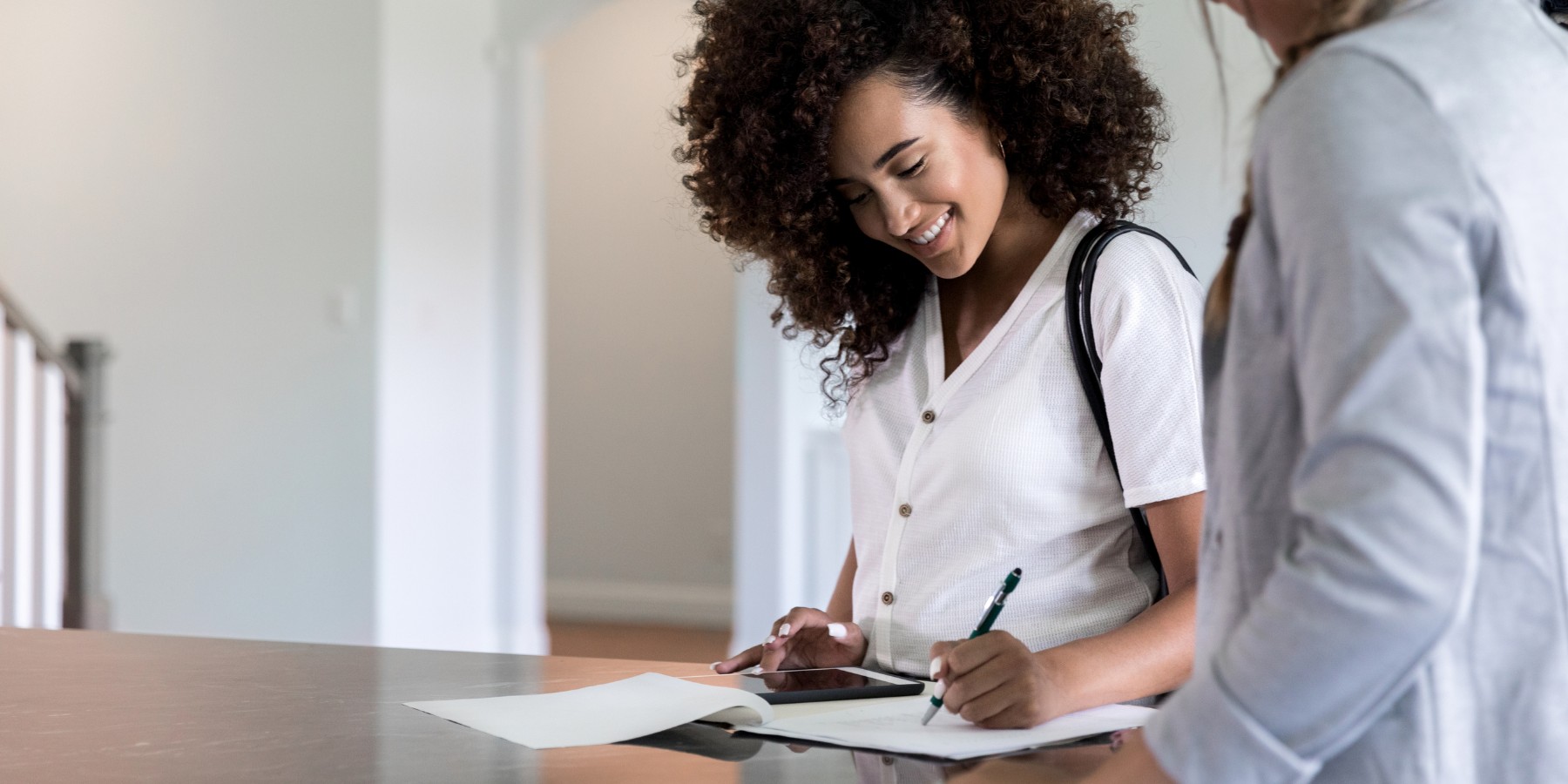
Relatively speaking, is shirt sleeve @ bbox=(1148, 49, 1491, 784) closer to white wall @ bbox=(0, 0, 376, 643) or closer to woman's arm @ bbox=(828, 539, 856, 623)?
woman's arm @ bbox=(828, 539, 856, 623)

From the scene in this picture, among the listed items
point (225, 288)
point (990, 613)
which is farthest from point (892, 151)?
point (225, 288)

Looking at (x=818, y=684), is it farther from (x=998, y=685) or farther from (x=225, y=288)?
(x=225, y=288)

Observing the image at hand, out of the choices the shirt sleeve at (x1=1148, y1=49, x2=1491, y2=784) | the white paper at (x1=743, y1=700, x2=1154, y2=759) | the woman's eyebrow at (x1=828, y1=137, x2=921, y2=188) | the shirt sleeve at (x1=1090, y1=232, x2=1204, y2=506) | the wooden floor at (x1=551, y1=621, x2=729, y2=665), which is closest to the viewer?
the shirt sleeve at (x1=1148, y1=49, x2=1491, y2=784)

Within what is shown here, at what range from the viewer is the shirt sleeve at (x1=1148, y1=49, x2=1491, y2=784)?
1.45 ft

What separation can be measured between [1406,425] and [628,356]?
577 cm

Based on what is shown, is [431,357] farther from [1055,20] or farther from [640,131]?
[1055,20]

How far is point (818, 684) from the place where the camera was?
3.54ft

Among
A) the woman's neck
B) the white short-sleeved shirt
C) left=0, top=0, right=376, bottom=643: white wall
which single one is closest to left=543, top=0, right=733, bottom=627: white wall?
left=0, top=0, right=376, bottom=643: white wall

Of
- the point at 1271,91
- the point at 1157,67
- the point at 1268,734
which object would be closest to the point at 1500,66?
the point at 1271,91

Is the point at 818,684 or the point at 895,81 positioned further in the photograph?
the point at 895,81

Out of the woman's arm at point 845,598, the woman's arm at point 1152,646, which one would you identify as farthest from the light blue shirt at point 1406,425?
the woman's arm at point 845,598

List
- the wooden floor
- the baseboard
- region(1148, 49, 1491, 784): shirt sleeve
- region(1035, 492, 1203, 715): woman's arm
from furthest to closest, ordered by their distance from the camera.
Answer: the baseboard < the wooden floor < region(1035, 492, 1203, 715): woman's arm < region(1148, 49, 1491, 784): shirt sleeve

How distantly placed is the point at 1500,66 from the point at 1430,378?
0.14 metres

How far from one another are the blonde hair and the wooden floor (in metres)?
4.48
